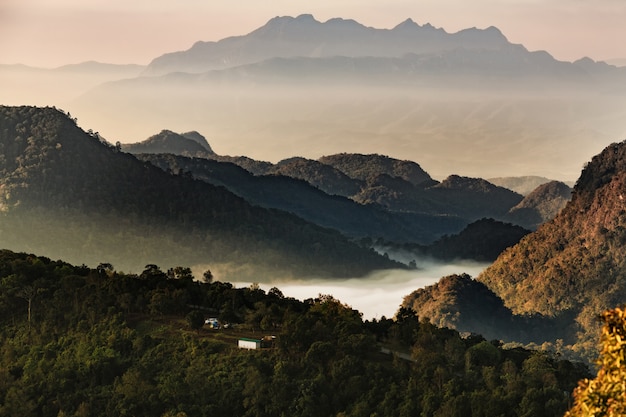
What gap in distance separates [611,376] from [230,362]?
60.8 metres

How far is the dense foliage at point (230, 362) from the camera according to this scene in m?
78.4

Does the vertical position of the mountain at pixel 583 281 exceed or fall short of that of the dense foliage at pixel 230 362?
it exceeds it

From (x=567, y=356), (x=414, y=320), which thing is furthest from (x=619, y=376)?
(x=567, y=356)

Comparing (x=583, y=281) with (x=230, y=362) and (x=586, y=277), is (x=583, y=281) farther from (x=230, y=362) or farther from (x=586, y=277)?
(x=230, y=362)

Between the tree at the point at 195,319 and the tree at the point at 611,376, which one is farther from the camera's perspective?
the tree at the point at 195,319

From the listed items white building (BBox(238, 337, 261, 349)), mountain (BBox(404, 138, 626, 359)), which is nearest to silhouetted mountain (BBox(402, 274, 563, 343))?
mountain (BBox(404, 138, 626, 359))

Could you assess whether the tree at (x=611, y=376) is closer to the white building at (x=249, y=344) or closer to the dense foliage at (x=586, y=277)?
the white building at (x=249, y=344)

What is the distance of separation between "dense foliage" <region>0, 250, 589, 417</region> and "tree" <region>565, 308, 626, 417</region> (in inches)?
1866

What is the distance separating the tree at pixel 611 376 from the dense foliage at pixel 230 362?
47.4m

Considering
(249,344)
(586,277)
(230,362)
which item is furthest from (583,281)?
(230,362)

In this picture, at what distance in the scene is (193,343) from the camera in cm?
8800

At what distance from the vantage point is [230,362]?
84000mm

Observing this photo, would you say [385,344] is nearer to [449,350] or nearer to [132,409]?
[449,350]

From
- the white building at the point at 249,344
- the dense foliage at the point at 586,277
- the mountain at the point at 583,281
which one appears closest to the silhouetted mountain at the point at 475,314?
the mountain at the point at 583,281
